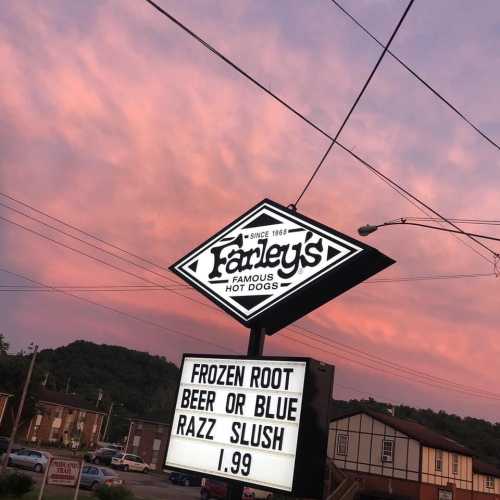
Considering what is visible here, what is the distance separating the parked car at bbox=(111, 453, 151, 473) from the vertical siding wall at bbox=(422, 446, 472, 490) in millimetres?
27991

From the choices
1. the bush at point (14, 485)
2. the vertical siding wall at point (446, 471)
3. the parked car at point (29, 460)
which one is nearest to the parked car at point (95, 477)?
the parked car at point (29, 460)

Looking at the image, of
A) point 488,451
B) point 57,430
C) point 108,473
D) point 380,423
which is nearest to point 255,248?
point 108,473

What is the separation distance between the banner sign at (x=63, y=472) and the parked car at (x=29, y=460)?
2352cm

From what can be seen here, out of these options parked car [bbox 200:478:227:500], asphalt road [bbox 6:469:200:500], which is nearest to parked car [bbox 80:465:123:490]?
asphalt road [bbox 6:469:200:500]

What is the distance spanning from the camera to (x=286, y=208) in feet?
28.7

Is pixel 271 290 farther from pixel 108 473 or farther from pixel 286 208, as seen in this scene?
pixel 108 473

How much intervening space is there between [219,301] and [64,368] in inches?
5796

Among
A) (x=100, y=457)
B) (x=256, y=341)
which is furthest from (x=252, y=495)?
(x=256, y=341)

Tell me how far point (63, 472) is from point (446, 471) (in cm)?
3764

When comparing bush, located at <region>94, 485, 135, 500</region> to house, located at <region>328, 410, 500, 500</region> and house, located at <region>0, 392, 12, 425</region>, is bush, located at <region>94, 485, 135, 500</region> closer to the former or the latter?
house, located at <region>328, 410, 500, 500</region>

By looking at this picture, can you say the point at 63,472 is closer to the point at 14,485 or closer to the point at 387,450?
the point at 14,485

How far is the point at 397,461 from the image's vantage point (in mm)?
44250

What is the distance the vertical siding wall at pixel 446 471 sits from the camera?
43.5 metres

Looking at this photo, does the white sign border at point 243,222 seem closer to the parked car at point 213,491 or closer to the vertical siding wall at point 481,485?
the parked car at point 213,491
